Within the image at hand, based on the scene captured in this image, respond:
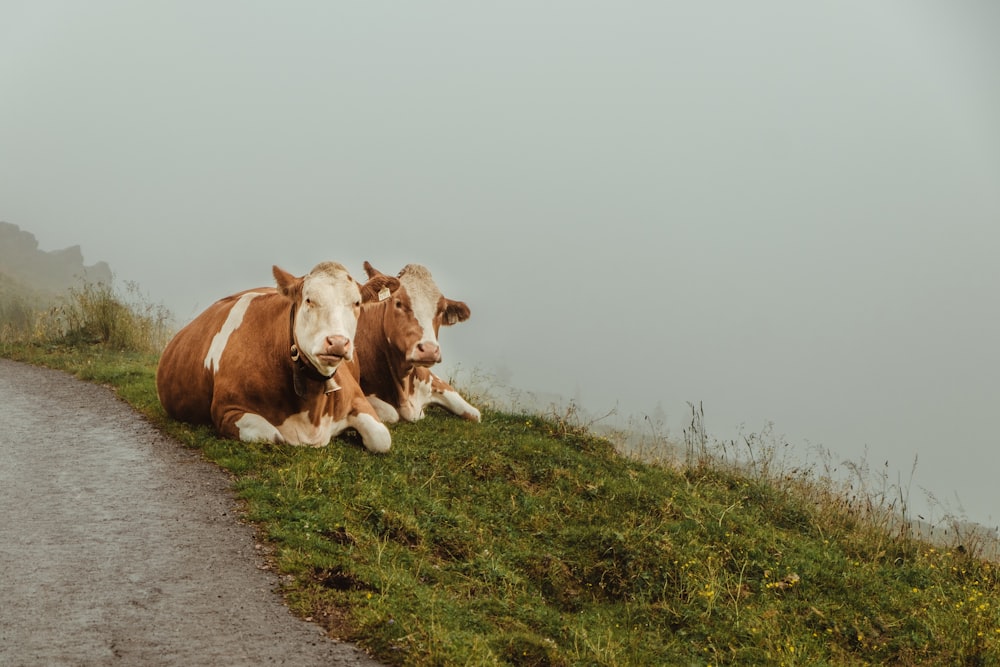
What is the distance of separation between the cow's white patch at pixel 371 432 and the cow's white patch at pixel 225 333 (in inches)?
61.8

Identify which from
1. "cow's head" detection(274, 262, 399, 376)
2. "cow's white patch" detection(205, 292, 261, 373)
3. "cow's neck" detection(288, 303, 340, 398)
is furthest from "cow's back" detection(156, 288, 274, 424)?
"cow's head" detection(274, 262, 399, 376)

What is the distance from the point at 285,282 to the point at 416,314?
231cm

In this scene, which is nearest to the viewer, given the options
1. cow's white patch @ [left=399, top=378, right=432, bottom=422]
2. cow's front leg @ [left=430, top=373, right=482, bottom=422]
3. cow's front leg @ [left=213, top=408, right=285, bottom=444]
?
cow's front leg @ [left=213, top=408, right=285, bottom=444]

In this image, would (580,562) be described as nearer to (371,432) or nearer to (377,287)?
(371,432)

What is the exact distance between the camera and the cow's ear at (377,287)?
30.3 feet

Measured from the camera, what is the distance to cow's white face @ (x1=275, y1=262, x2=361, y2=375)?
8039mm

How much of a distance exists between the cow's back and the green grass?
0.78 feet

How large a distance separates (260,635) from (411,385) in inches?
263

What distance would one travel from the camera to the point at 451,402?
476 inches

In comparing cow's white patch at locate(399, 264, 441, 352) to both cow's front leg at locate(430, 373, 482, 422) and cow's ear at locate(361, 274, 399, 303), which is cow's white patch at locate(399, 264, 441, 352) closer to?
cow's ear at locate(361, 274, 399, 303)

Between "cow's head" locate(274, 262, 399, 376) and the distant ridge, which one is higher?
"cow's head" locate(274, 262, 399, 376)

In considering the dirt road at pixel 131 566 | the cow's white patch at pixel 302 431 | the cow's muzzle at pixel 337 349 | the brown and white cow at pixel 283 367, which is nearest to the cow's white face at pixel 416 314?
the brown and white cow at pixel 283 367

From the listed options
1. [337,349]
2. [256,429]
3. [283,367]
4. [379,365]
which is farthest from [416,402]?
[337,349]

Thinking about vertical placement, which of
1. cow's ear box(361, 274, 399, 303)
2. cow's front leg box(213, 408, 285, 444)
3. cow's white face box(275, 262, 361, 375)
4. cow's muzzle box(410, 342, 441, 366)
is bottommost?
cow's front leg box(213, 408, 285, 444)
